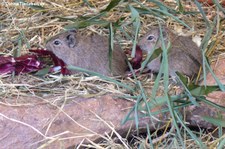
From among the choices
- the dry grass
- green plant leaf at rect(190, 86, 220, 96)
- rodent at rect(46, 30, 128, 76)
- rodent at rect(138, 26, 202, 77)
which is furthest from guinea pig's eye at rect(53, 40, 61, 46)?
green plant leaf at rect(190, 86, 220, 96)

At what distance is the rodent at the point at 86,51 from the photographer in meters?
4.82

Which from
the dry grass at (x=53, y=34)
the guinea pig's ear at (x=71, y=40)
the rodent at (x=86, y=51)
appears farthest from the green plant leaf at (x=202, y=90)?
the guinea pig's ear at (x=71, y=40)

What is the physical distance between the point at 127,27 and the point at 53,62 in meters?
0.86

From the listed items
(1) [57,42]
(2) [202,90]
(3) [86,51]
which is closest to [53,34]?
(1) [57,42]

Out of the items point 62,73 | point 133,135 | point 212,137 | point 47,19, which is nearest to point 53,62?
point 62,73

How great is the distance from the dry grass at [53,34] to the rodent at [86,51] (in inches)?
7.8

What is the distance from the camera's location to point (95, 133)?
4.08 m

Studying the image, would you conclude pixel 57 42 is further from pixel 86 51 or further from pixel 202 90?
pixel 202 90

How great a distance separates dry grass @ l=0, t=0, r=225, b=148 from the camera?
4320mm

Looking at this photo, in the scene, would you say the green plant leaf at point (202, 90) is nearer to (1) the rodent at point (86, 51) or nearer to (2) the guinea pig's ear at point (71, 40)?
(1) the rodent at point (86, 51)

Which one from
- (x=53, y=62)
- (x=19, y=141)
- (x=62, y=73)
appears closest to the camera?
(x=19, y=141)

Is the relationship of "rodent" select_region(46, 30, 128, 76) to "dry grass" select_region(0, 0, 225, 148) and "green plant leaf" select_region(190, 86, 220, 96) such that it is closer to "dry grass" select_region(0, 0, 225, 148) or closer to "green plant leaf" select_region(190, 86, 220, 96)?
"dry grass" select_region(0, 0, 225, 148)

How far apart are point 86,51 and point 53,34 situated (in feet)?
1.87

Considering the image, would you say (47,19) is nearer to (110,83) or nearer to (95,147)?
(110,83)
